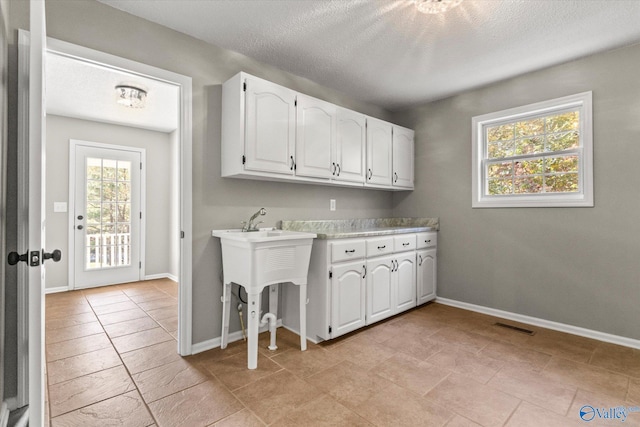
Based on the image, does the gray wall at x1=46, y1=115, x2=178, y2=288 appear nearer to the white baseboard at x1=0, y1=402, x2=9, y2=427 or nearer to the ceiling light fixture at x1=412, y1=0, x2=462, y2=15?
the white baseboard at x1=0, y1=402, x2=9, y2=427

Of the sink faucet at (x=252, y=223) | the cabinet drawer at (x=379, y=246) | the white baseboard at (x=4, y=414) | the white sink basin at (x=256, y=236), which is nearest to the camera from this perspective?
the white baseboard at (x=4, y=414)

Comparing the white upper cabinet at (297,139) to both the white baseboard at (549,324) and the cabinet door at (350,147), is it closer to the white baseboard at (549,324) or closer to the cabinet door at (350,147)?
the cabinet door at (350,147)

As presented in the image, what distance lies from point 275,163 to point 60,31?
1.55 metres

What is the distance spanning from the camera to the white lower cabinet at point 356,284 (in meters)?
2.56

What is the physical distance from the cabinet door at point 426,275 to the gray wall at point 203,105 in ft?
4.79

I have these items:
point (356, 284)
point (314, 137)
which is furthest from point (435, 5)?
point (356, 284)

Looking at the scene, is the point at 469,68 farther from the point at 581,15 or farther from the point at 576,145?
the point at 576,145

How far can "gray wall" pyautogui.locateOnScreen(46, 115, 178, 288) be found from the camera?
4148 mm

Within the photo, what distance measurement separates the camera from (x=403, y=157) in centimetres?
382

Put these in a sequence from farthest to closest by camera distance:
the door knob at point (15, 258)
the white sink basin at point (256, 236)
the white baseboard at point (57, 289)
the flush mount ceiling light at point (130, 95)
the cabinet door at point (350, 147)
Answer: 1. the white baseboard at point (57, 289)
2. the flush mount ceiling light at point (130, 95)
3. the cabinet door at point (350, 147)
4. the white sink basin at point (256, 236)
5. the door knob at point (15, 258)

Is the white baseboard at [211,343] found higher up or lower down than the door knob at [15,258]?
lower down

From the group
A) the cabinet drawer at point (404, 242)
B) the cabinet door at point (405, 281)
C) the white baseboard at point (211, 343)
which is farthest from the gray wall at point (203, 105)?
the cabinet door at point (405, 281)

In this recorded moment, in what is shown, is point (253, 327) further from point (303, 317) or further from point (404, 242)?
point (404, 242)

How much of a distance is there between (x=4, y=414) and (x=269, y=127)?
2291 mm
